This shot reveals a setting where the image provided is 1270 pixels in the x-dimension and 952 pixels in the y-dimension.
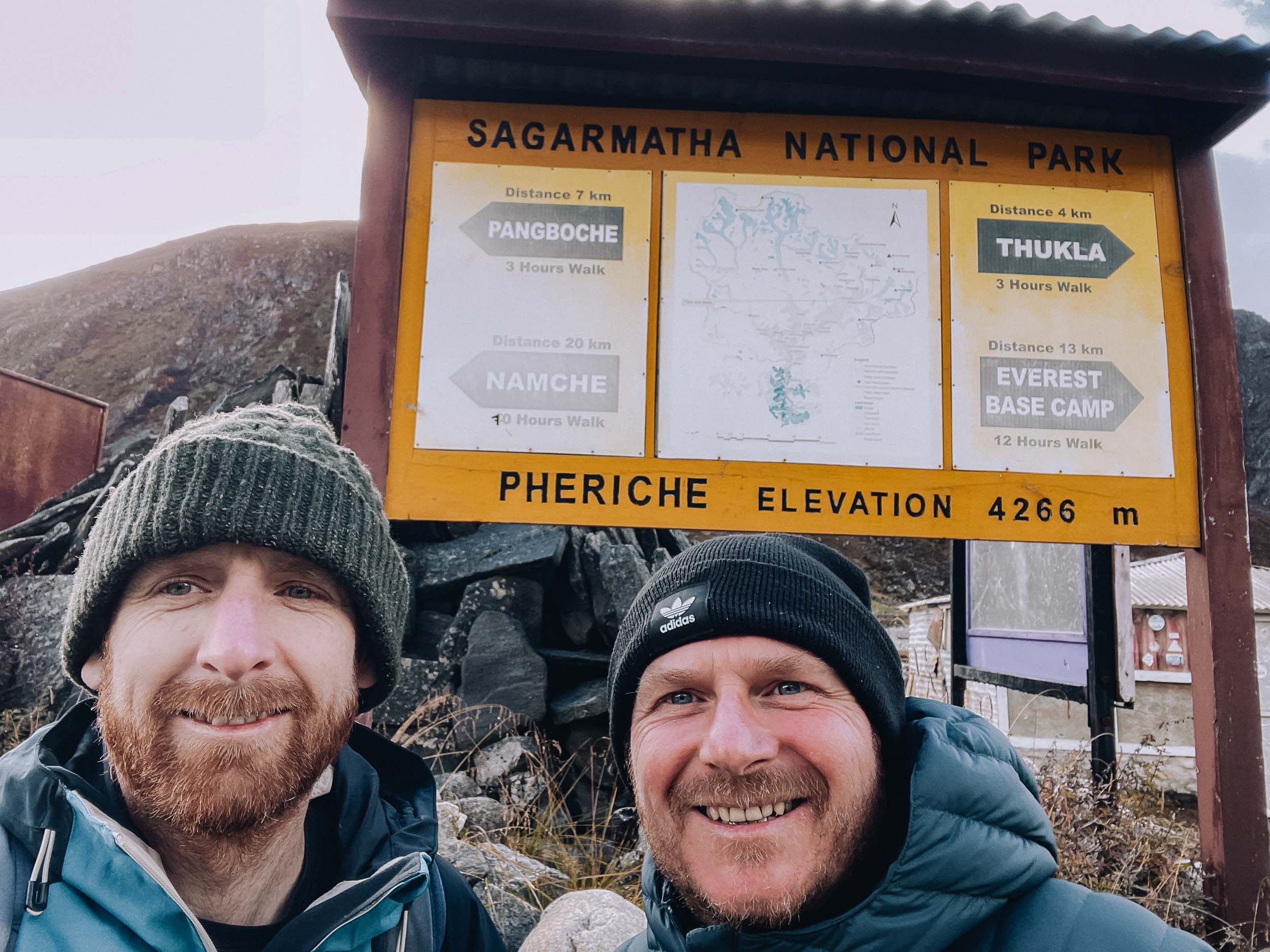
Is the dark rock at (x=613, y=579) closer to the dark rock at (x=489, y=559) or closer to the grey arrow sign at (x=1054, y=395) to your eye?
the dark rock at (x=489, y=559)

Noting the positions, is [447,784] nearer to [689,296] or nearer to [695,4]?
[689,296]

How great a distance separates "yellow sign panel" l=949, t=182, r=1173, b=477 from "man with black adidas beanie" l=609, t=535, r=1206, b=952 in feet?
6.43

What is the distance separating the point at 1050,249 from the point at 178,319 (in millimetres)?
49061

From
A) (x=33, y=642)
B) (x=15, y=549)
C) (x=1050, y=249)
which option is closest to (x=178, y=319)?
(x=15, y=549)

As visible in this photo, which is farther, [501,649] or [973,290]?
[501,649]

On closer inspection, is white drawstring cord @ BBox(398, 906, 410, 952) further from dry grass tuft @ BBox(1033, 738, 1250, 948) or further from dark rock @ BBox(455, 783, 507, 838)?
dry grass tuft @ BBox(1033, 738, 1250, 948)

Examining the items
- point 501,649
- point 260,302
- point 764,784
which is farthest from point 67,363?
point 764,784

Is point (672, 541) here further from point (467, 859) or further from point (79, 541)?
point (79, 541)

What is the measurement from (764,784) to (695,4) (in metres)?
3.11

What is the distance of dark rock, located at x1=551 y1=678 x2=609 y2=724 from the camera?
4.77 metres

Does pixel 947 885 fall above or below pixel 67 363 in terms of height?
below

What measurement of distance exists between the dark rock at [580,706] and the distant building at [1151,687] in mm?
3716

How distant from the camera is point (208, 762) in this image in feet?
4.95

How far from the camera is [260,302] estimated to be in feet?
148
